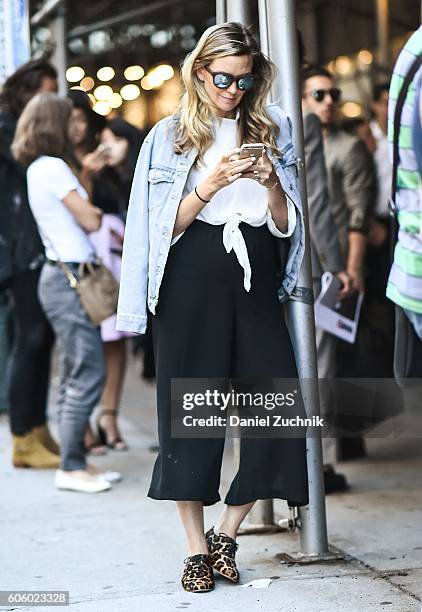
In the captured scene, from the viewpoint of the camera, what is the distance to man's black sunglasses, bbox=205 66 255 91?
392 cm

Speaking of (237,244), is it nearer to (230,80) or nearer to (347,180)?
(230,80)

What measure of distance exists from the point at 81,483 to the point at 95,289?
3.21 feet

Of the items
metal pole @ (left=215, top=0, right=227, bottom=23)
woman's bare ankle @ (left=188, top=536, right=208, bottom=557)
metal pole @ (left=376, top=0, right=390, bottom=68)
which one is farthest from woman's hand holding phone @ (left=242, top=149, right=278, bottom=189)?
metal pole @ (left=376, top=0, right=390, bottom=68)

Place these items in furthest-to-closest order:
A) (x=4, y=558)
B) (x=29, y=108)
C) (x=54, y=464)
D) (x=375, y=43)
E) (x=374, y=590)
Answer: (x=375, y=43)
(x=54, y=464)
(x=29, y=108)
(x=4, y=558)
(x=374, y=590)

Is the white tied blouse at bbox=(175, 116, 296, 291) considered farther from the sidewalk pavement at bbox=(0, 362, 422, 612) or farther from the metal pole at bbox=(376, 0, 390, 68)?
the metal pole at bbox=(376, 0, 390, 68)

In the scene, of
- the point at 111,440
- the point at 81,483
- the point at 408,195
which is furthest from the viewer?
the point at 111,440

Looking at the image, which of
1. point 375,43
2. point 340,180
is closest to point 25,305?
point 340,180

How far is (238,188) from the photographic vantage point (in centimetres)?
403

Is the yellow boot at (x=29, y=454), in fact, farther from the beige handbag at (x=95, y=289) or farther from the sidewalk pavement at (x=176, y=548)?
the beige handbag at (x=95, y=289)

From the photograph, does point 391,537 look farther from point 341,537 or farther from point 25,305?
point 25,305

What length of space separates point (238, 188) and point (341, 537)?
1.60 metres

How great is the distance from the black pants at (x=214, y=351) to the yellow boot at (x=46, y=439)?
259cm

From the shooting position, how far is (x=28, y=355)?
6.49 meters

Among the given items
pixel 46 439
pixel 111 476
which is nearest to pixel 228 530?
pixel 111 476
